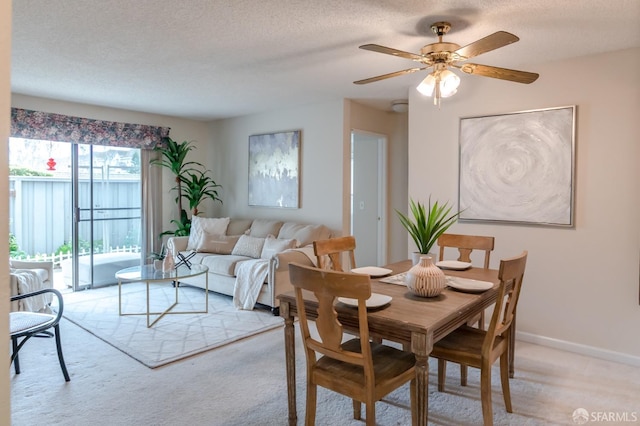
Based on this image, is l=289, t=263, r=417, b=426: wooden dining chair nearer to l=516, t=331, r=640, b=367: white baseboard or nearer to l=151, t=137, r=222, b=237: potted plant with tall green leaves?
l=516, t=331, r=640, b=367: white baseboard

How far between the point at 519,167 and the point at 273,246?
102 inches

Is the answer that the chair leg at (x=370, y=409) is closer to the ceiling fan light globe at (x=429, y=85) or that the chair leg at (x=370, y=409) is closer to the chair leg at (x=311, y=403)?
the chair leg at (x=311, y=403)

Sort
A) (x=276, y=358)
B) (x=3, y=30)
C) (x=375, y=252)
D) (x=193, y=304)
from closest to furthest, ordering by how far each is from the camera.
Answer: (x=3, y=30) → (x=276, y=358) → (x=193, y=304) → (x=375, y=252)

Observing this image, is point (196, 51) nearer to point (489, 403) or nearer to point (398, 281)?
point (398, 281)

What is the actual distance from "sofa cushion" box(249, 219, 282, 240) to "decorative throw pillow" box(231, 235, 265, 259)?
0.50ft

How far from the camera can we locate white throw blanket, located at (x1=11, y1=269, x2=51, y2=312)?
348 centimetres

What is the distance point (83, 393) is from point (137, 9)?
7.73 ft

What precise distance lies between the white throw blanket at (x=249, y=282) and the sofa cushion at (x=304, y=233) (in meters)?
0.51

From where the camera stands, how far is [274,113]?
5.52 meters

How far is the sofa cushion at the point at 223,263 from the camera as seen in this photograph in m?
4.52

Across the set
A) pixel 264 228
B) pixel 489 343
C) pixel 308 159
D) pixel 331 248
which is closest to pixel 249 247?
pixel 264 228

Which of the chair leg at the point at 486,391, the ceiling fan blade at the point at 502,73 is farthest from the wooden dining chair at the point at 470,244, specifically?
the ceiling fan blade at the point at 502,73

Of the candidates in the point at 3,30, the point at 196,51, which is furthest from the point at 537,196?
the point at 3,30

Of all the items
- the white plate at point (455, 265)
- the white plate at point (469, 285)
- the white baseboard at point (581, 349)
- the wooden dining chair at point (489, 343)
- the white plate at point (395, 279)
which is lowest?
the white baseboard at point (581, 349)
